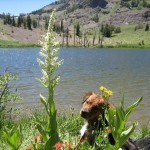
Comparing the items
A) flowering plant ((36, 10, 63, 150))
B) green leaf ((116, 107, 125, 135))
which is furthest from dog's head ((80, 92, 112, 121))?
flowering plant ((36, 10, 63, 150))

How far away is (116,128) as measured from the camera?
423 centimetres

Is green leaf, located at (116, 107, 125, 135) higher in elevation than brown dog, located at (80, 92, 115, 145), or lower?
higher

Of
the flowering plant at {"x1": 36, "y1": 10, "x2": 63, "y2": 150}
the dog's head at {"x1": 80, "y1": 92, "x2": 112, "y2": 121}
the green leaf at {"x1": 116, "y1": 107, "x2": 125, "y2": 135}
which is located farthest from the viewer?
the dog's head at {"x1": 80, "y1": 92, "x2": 112, "y2": 121}

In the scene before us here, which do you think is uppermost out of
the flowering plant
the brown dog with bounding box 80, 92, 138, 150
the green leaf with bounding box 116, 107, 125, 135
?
the flowering plant

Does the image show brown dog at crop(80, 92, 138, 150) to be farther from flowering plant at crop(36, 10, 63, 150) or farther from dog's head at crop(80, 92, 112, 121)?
flowering plant at crop(36, 10, 63, 150)

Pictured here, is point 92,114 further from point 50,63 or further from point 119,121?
point 50,63

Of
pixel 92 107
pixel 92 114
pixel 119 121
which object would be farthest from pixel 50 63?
pixel 92 114

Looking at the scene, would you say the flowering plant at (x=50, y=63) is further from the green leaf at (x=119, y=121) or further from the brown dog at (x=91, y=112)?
the brown dog at (x=91, y=112)

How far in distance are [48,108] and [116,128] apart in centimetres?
79

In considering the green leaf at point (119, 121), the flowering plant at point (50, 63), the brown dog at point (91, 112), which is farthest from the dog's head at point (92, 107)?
the flowering plant at point (50, 63)

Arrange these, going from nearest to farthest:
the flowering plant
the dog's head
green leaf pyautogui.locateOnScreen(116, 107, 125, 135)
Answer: the flowering plant
green leaf pyautogui.locateOnScreen(116, 107, 125, 135)
the dog's head

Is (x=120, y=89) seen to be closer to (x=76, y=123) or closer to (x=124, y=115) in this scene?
(x=76, y=123)

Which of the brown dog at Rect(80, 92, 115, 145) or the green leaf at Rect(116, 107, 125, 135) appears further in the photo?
the brown dog at Rect(80, 92, 115, 145)

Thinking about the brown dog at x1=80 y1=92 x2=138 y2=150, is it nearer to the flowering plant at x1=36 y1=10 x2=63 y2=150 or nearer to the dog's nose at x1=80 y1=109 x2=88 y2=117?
the dog's nose at x1=80 y1=109 x2=88 y2=117
